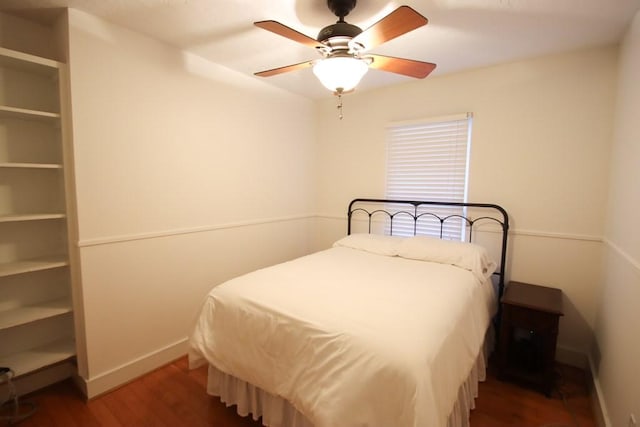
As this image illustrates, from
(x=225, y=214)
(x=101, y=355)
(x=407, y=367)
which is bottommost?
(x=101, y=355)

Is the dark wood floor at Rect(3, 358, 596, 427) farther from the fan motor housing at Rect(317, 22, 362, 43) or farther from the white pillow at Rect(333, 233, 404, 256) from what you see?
the fan motor housing at Rect(317, 22, 362, 43)

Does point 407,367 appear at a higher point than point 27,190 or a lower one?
lower

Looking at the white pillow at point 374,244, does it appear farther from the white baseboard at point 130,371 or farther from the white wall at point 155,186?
the white baseboard at point 130,371

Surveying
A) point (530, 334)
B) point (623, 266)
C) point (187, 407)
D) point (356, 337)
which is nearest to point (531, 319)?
point (530, 334)

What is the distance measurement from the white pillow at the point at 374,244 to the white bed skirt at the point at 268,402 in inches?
39.9

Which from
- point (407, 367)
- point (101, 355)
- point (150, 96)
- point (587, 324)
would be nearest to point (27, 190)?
point (150, 96)

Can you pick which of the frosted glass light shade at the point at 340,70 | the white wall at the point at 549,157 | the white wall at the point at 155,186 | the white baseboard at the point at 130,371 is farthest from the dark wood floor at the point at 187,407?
the frosted glass light shade at the point at 340,70

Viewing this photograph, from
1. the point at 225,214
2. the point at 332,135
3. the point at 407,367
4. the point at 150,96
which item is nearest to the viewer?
the point at 407,367

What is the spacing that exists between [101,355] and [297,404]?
4.90 ft

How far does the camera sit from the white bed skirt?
1532mm

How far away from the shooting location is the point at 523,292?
7.27ft

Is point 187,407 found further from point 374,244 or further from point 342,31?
point 342,31

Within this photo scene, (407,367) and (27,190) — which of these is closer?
(407,367)

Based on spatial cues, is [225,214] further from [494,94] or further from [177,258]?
[494,94]
